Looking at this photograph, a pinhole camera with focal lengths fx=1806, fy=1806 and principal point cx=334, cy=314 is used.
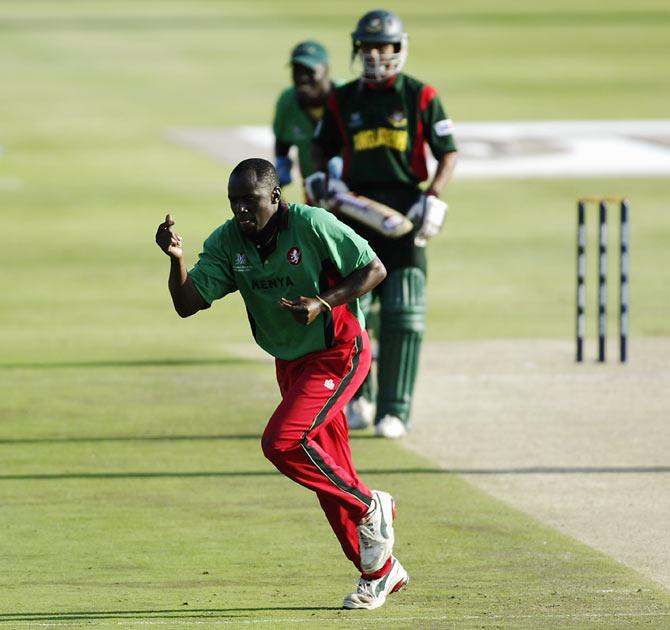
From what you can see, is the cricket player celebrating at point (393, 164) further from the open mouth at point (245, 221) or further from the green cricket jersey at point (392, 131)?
the open mouth at point (245, 221)

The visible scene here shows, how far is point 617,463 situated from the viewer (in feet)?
31.7

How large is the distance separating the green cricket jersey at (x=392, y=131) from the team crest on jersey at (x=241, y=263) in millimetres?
3445

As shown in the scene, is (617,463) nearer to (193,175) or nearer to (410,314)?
(410,314)

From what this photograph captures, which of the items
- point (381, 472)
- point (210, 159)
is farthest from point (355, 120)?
point (210, 159)

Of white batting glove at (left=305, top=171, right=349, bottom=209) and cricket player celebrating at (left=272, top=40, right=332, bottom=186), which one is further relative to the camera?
cricket player celebrating at (left=272, top=40, right=332, bottom=186)

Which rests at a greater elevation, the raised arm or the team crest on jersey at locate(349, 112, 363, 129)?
the team crest on jersey at locate(349, 112, 363, 129)

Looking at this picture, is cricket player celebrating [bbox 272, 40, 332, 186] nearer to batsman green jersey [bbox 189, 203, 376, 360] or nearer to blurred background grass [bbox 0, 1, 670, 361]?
blurred background grass [bbox 0, 1, 670, 361]

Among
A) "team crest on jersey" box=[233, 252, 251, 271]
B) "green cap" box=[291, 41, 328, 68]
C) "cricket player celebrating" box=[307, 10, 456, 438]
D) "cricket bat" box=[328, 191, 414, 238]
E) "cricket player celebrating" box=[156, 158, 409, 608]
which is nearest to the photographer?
"cricket player celebrating" box=[156, 158, 409, 608]

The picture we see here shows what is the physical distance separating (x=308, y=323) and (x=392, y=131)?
3782 mm

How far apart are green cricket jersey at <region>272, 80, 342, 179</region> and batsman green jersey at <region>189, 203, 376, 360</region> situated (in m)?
4.89

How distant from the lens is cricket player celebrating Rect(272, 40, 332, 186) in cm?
1161

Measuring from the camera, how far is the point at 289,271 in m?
6.98

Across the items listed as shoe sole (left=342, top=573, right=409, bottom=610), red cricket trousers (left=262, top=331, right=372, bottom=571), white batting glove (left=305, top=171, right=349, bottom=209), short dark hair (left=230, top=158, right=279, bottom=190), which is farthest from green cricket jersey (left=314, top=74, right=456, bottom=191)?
shoe sole (left=342, top=573, right=409, bottom=610)

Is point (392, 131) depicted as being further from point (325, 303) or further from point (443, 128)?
point (325, 303)
